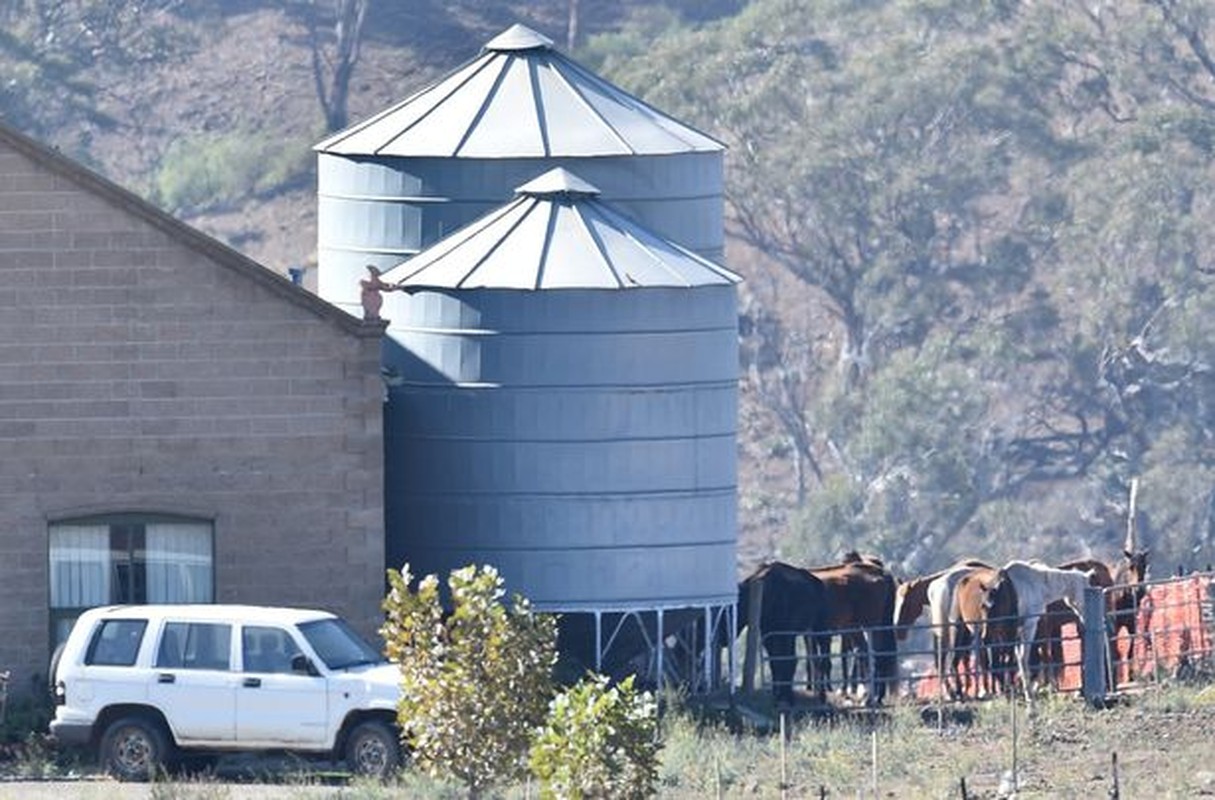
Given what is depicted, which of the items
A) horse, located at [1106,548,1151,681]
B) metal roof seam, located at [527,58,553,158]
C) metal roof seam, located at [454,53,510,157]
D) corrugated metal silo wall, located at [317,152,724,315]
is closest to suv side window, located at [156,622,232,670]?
corrugated metal silo wall, located at [317,152,724,315]

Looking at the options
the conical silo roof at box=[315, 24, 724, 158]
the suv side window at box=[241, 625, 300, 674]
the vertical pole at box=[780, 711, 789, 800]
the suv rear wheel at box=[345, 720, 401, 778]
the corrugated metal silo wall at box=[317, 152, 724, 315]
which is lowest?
the vertical pole at box=[780, 711, 789, 800]

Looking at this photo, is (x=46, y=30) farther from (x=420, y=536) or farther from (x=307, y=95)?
(x=420, y=536)

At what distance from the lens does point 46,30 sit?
85938 millimetres

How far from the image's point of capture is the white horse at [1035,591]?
3603cm

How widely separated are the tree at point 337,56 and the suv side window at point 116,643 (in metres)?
57.1

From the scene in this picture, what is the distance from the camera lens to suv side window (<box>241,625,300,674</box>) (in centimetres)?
2831

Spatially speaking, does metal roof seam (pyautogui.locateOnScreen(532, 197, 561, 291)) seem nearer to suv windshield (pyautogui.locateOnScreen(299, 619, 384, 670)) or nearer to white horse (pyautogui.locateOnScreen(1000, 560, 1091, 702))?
white horse (pyautogui.locateOnScreen(1000, 560, 1091, 702))

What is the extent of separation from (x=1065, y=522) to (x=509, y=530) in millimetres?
38874

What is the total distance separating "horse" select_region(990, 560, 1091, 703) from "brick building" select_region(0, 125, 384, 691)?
23.5 feet

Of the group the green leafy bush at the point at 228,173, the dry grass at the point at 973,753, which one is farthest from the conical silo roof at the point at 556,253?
the green leafy bush at the point at 228,173

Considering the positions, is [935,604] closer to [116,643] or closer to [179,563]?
[179,563]

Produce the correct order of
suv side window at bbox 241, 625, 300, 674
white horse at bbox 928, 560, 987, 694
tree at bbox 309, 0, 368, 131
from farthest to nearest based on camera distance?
tree at bbox 309, 0, 368, 131 < white horse at bbox 928, 560, 987, 694 < suv side window at bbox 241, 625, 300, 674

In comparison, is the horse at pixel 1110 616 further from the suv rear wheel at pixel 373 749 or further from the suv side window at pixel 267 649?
the suv side window at pixel 267 649

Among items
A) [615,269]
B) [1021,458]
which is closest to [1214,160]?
[1021,458]
